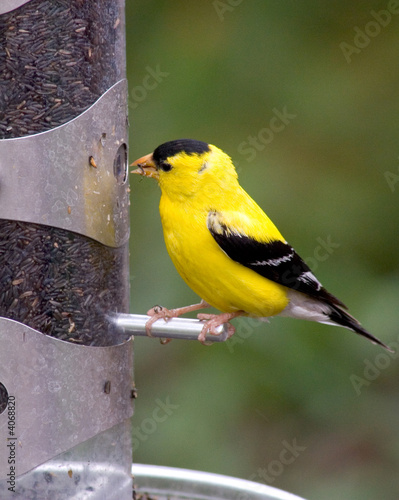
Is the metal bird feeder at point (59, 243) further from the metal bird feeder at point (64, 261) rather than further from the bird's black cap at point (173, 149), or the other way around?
the bird's black cap at point (173, 149)

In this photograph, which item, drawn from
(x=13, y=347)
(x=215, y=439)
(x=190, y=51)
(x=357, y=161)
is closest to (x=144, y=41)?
(x=190, y=51)

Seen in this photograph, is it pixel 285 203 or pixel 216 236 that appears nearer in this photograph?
pixel 216 236

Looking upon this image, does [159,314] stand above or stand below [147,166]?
below

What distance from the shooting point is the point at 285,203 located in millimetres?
4812

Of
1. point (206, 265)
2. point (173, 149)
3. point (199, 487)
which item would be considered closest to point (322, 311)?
point (206, 265)

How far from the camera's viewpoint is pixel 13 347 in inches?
105

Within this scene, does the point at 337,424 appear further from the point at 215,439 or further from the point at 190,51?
the point at 190,51

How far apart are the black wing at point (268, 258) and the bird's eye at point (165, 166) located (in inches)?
10.6

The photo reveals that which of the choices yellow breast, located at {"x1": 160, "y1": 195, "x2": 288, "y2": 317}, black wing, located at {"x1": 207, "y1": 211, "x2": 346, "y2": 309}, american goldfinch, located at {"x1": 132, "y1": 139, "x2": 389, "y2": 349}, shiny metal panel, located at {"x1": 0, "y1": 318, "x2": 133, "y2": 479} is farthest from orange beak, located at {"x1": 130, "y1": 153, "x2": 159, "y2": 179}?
shiny metal panel, located at {"x1": 0, "y1": 318, "x2": 133, "y2": 479}

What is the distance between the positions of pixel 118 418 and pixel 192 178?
1.08 metres

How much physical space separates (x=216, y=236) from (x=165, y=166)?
39 centimetres

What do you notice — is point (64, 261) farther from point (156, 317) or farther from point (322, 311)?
point (322, 311)

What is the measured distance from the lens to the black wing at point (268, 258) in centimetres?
337

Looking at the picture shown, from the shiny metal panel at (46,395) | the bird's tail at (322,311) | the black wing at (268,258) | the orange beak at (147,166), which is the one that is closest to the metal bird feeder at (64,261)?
the shiny metal panel at (46,395)
